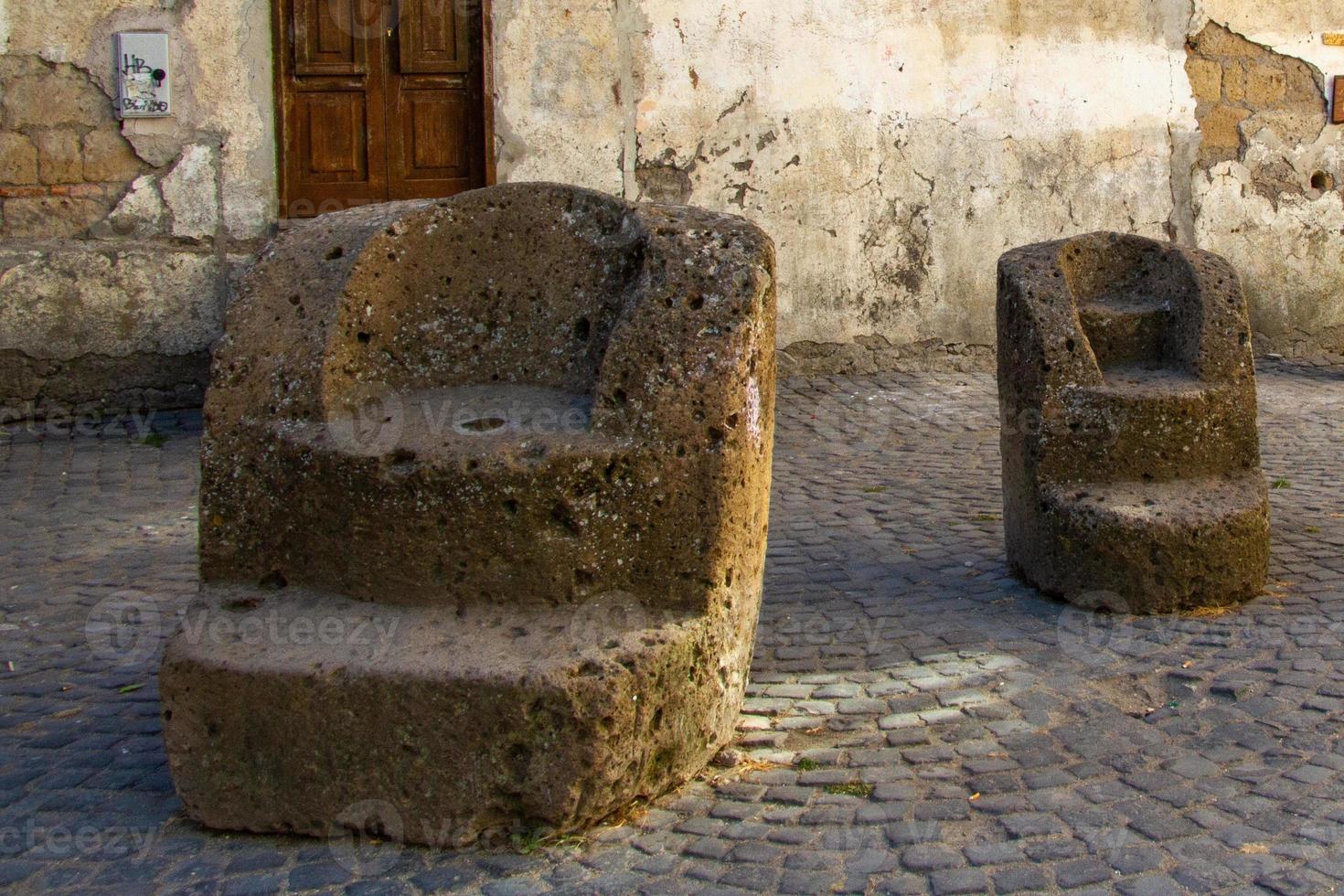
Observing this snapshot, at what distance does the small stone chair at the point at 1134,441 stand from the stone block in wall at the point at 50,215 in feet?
17.6

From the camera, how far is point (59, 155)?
Answer: 7969mm

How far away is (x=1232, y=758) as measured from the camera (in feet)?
11.3

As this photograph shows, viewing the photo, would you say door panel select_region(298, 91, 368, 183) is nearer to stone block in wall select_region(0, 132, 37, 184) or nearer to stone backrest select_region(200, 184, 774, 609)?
stone block in wall select_region(0, 132, 37, 184)

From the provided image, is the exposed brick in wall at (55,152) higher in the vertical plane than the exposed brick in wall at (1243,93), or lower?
lower

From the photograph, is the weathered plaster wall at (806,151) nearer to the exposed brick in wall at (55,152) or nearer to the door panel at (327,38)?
the exposed brick in wall at (55,152)

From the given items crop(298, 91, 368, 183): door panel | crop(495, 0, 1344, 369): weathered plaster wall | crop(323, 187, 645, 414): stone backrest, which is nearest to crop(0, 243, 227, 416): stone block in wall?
crop(298, 91, 368, 183): door panel

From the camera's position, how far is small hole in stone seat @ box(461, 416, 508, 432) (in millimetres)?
3398

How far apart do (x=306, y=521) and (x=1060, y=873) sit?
1.85 m

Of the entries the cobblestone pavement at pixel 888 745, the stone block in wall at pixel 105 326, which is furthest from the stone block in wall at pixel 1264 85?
the stone block in wall at pixel 105 326

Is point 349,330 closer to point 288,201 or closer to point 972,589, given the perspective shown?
point 972,589

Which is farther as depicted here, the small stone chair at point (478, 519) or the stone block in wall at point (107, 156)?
the stone block in wall at point (107, 156)

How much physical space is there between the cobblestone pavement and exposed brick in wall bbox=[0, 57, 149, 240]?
2.58 meters

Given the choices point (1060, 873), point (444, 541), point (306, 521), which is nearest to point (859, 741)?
point (1060, 873)

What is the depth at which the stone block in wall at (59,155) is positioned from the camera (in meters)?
7.94
